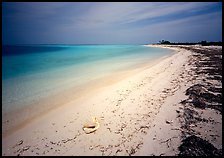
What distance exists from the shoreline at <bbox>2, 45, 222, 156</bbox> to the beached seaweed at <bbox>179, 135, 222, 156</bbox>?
0.40 ft

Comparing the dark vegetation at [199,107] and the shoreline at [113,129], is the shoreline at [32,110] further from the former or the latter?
the dark vegetation at [199,107]

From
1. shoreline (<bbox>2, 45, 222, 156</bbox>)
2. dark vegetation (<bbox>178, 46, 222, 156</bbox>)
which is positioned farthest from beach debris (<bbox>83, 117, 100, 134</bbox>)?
dark vegetation (<bbox>178, 46, 222, 156</bbox>)

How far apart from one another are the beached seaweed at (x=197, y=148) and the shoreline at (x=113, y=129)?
0.12 meters

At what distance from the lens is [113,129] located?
4.30 meters

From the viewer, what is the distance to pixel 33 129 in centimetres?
480

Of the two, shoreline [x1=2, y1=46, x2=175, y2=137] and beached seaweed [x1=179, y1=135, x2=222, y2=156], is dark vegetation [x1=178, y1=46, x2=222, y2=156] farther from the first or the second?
shoreline [x1=2, y1=46, x2=175, y2=137]

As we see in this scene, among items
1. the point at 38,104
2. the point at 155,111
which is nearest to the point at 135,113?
the point at 155,111

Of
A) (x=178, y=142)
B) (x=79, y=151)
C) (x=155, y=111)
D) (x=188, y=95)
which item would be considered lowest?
(x=79, y=151)

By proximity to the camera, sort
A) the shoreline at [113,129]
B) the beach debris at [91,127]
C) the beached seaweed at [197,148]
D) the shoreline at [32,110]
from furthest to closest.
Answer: the shoreline at [32,110], the beach debris at [91,127], the shoreline at [113,129], the beached seaweed at [197,148]

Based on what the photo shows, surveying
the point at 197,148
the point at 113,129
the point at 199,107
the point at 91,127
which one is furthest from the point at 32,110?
the point at 199,107

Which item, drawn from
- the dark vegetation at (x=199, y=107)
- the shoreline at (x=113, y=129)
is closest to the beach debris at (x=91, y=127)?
the shoreline at (x=113, y=129)

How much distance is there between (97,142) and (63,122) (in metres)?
1.79

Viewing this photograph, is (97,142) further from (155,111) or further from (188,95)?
(188,95)

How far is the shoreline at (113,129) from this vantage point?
356 cm
